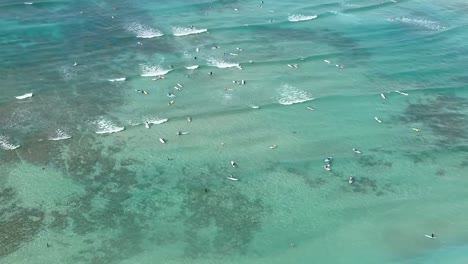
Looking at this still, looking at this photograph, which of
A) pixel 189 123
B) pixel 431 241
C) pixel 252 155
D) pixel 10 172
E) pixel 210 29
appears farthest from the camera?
pixel 210 29

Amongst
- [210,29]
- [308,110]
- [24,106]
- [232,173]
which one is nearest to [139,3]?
[210,29]

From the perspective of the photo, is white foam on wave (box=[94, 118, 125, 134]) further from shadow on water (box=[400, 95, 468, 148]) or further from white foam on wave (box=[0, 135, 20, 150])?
shadow on water (box=[400, 95, 468, 148])

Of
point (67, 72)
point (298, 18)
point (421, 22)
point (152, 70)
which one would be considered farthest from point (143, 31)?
point (421, 22)

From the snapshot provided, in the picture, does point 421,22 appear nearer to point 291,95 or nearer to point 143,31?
point 291,95

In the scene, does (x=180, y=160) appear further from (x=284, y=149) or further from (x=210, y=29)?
(x=210, y=29)

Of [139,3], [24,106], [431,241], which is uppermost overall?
[139,3]

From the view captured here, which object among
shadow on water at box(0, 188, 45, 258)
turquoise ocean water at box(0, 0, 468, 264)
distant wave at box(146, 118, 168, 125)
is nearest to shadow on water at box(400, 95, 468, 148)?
turquoise ocean water at box(0, 0, 468, 264)
